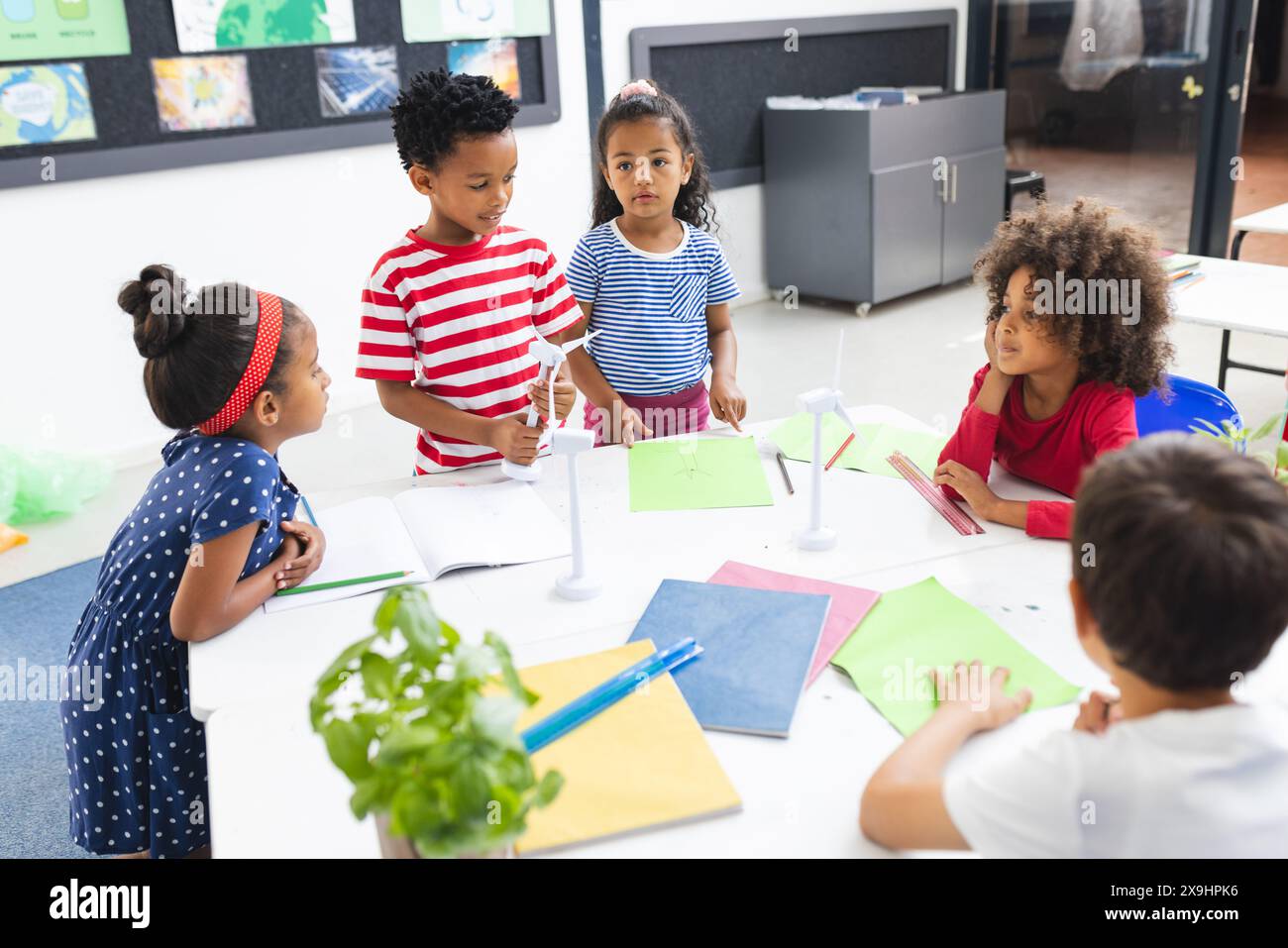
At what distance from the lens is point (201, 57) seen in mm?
3381

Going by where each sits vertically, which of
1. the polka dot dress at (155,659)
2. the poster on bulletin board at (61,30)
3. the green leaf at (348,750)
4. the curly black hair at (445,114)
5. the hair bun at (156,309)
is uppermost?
Result: the poster on bulletin board at (61,30)

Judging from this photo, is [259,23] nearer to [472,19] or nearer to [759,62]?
[472,19]

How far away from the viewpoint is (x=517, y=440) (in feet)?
5.39

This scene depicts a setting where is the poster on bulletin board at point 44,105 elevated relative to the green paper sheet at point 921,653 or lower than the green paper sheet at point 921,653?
elevated

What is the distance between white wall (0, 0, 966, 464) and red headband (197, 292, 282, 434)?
233 centimetres

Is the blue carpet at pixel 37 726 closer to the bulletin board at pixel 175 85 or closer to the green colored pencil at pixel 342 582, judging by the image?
the green colored pencil at pixel 342 582

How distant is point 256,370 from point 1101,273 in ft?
3.68

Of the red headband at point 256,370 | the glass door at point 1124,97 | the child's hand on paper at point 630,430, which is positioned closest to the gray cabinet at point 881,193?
the glass door at point 1124,97

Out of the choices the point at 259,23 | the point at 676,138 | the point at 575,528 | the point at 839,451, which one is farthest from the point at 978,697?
Answer: the point at 259,23

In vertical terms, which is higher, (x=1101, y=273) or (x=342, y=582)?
(x=1101, y=273)

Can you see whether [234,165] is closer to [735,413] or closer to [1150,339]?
[735,413]

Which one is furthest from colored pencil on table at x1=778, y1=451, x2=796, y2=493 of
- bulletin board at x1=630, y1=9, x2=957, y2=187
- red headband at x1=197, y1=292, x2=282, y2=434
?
bulletin board at x1=630, y1=9, x2=957, y2=187

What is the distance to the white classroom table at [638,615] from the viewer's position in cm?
93

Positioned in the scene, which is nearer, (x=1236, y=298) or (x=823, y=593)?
(x=823, y=593)
